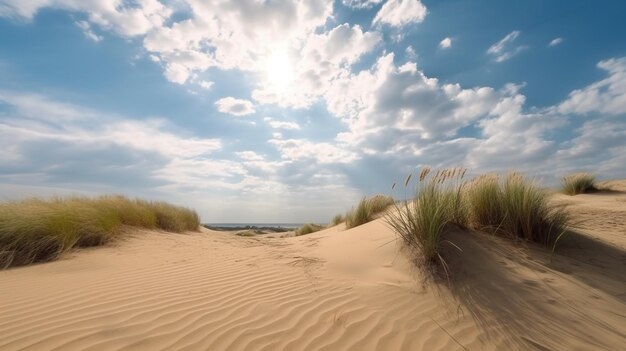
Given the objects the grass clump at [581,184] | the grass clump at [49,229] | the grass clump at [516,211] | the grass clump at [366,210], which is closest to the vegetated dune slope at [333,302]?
the grass clump at [516,211]

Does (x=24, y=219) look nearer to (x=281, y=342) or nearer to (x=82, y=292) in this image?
(x=82, y=292)

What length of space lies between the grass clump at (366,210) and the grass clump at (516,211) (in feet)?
15.2

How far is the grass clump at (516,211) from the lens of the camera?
5.27m

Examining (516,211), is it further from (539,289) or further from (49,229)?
(49,229)

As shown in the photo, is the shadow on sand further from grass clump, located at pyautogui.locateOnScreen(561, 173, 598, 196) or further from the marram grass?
grass clump, located at pyautogui.locateOnScreen(561, 173, 598, 196)

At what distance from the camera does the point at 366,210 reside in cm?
1032

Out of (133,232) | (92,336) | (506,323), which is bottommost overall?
(506,323)

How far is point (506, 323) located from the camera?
3.06 m

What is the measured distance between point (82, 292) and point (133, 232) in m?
4.83

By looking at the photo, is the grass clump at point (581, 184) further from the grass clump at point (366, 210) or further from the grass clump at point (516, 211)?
the grass clump at point (516, 211)

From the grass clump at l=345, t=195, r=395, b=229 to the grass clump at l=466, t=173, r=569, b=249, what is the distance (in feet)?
15.2

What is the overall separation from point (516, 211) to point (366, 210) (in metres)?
5.31

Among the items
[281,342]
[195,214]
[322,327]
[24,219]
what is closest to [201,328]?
[281,342]

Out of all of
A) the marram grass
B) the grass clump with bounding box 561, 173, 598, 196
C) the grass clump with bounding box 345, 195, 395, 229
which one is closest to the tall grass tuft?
the marram grass
